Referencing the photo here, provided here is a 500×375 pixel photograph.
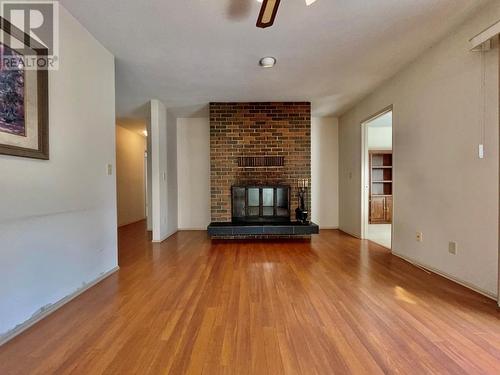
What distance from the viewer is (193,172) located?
5.34 metres

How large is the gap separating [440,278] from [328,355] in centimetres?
183

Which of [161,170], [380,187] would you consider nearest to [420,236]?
[380,187]

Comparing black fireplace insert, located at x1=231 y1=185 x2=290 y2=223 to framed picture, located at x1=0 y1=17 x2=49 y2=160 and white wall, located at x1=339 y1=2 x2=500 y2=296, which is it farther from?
framed picture, located at x1=0 y1=17 x2=49 y2=160

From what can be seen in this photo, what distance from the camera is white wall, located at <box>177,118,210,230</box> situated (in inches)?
210

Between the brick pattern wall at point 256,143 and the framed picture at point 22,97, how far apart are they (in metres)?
2.76

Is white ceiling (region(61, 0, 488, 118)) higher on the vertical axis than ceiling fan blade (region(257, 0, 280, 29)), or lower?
higher

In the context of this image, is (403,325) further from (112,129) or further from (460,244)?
(112,129)

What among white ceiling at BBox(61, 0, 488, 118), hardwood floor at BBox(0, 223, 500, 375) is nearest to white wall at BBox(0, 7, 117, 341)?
hardwood floor at BBox(0, 223, 500, 375)

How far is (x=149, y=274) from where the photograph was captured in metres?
2.64

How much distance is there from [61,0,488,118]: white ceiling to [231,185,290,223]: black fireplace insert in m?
1.66

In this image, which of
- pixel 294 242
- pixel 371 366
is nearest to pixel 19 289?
pixel 371 366

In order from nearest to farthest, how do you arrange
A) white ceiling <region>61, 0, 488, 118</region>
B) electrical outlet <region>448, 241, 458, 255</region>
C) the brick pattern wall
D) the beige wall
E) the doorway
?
white ceiling <region>61, 0, 488, 118</region>, electrical outlet <region>448, 241, 458, 255</region>, the brick pattern wall, the beige wall, the doorway

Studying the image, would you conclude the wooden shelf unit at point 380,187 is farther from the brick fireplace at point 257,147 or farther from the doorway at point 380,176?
the brick fireplace at point 257,147

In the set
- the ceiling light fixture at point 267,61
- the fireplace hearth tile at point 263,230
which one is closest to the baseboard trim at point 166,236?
the fireplace hearth tile at point 263,230
